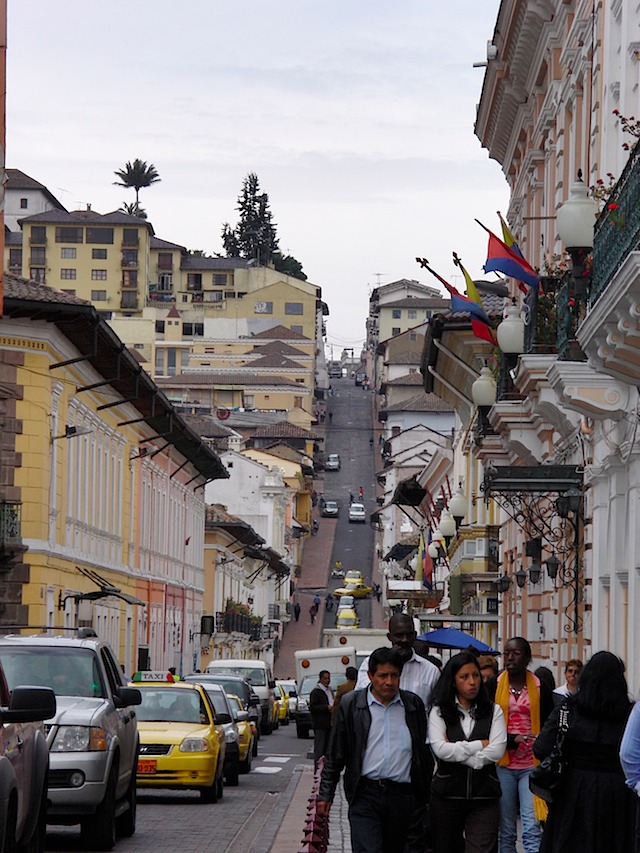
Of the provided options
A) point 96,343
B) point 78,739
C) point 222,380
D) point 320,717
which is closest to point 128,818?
point 78,739

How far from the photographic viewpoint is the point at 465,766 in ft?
35.3

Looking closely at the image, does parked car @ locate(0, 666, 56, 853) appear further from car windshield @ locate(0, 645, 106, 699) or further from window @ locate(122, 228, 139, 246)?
window @ locate(122, 228, 139, 246)

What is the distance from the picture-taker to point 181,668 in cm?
6512

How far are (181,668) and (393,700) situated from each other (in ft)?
181

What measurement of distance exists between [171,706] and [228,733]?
9.68 feet

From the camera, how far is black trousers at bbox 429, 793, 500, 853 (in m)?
10.9

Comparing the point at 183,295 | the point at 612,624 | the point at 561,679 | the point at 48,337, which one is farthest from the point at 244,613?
the point at 183,295

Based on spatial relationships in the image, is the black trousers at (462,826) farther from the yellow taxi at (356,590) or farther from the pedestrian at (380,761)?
the yellow taxi at (356,590)

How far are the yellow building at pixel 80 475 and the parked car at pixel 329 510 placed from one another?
92.3 metres

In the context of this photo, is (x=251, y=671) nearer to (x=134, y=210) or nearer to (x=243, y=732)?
(x=243, y=732)

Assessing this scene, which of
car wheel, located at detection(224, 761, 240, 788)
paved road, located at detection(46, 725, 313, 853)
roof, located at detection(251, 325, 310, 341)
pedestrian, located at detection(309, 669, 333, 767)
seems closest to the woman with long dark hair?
paved road, located at detection(46, 725, 313, 853)

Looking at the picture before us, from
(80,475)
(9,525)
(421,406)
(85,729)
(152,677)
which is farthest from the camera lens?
(421,406)

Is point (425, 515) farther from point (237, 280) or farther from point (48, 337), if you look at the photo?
point (237, 280)

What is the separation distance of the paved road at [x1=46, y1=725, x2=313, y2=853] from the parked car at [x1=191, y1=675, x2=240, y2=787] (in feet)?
0.94
